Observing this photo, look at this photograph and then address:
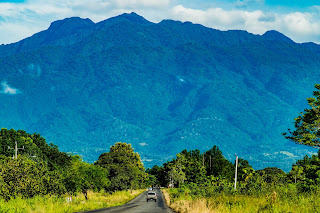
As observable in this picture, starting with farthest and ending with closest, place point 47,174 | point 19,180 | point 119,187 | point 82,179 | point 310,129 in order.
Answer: point 119,187 → point 82,179 → point 310,129 → point 47,174 → point 19,180

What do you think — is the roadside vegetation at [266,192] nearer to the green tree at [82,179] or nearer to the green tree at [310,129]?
the green tree at [310,129]

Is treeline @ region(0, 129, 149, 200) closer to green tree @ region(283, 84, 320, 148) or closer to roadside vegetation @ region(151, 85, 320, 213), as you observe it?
roadside vegetation @ region(151, 85, 320, 213)

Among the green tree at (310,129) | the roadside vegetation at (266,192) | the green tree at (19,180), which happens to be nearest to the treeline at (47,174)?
the green tree at (19,180)

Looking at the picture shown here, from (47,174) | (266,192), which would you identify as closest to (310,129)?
(266,192)

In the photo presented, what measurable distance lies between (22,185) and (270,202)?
19.9 meters

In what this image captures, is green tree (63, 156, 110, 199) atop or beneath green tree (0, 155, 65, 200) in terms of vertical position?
→ atop

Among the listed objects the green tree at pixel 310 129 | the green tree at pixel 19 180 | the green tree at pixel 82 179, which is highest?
the green tree at pixel 310 129

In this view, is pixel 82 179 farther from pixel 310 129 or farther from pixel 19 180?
pixel 310 129

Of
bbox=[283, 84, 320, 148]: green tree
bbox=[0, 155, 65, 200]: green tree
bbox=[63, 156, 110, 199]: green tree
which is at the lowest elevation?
bbox=[0, 155, 65, 200]: green tree

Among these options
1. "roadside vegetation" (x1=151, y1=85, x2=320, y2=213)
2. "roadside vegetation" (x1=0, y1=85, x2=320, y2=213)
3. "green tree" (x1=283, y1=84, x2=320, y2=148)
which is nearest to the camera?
"roadside vegetation" (x1=151, y1=85, x2=320, y2=213)

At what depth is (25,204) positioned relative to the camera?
32.0 meters

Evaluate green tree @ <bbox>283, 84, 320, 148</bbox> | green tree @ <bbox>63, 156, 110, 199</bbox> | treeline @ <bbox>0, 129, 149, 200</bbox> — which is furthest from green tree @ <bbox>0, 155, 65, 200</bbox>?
green tree @ <bbox>283, 84, 320, 148</bbox>

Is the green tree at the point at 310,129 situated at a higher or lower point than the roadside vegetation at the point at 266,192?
higher

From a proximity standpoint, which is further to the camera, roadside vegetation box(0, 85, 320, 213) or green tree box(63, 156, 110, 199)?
green tree box(63, 156, 110, 199)
